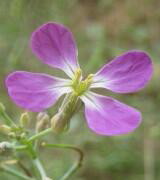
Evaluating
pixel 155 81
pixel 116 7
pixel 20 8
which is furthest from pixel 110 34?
pixel 20 8

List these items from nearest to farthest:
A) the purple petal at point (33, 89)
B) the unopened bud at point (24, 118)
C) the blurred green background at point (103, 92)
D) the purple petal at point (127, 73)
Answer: the purple petal at point (33, 89)
the purple petal at point (127, 73)
the unopened bud at point (24, 118)
the blurred green background at point (103, 92)

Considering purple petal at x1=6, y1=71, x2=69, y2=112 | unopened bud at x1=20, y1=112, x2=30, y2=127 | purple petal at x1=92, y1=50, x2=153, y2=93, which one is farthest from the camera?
unopened bud at x1=20, y1=112, x2=30, y2=127

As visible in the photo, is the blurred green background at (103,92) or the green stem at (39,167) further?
the blurred green background at (103,92)

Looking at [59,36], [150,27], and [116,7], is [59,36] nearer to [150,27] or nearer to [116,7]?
[150,27]

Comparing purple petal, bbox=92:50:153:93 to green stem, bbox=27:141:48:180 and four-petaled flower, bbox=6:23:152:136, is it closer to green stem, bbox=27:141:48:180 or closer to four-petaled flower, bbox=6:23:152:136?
four-petaled flower, bbox=6:23:152:136

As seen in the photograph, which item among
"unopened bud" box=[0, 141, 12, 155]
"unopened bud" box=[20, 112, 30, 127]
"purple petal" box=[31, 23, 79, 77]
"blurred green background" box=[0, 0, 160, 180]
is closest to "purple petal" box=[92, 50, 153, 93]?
"purple petal" box=[31, 23, 79, 77]

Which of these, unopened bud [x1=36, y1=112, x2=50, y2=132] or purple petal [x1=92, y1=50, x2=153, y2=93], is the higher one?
purple petal [x1=92, y1=50, x2=153, y2=93]

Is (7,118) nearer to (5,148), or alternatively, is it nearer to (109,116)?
(5,148)

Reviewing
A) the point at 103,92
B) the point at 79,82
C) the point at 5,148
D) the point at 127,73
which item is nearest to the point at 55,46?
the point at 79,82

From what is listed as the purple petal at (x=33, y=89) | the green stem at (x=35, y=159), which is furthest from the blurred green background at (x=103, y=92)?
the purple petal at (x=33, y=89)

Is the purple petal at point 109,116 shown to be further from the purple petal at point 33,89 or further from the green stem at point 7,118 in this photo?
the green stem at point 7,118
